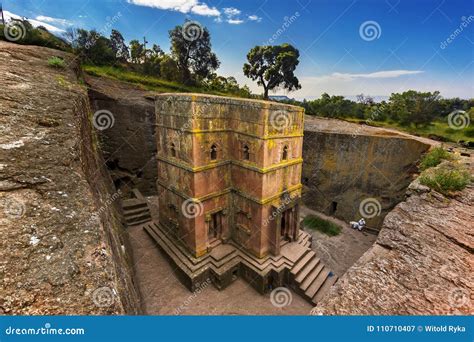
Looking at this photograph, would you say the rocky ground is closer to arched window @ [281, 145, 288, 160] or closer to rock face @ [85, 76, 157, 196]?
arched window @ [281, 145, 288, 160]

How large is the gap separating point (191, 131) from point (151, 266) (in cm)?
723

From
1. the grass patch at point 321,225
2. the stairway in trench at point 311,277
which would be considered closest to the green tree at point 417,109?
the grass patch at point 321,225

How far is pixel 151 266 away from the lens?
11516 millimetres

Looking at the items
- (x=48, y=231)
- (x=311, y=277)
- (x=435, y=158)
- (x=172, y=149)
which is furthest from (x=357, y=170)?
(x=48, y=231)

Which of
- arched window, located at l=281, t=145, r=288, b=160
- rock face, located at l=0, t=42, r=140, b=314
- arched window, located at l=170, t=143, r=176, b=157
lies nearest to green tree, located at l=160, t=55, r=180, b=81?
arched window, located at l=170, t=143, r=176, b=157

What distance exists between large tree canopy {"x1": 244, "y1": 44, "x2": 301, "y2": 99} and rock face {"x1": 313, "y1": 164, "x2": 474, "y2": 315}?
97.1 feet

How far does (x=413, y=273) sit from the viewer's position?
3305 mm

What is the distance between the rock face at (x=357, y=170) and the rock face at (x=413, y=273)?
1296 cm

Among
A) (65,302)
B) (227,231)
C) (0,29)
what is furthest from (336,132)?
(0,29)

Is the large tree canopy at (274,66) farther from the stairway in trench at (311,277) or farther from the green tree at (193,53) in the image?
the stairway in trench at (311,277)

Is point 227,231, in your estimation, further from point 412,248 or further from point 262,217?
point 412,248

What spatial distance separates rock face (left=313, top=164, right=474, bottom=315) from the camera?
2.78 meters

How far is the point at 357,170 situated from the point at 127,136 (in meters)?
18.4

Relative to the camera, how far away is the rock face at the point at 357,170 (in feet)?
52.8
